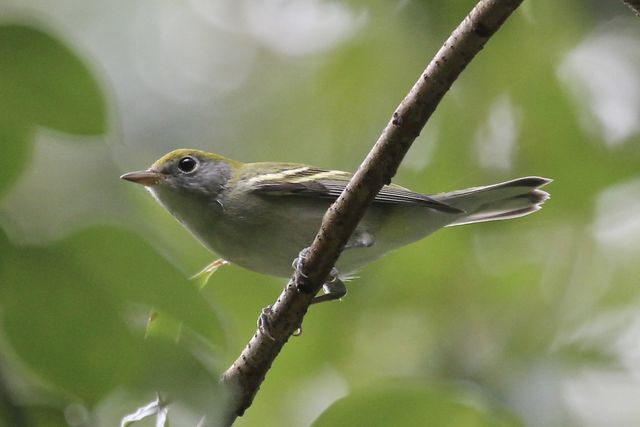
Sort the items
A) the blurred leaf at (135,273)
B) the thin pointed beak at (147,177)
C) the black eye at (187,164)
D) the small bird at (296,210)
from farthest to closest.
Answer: the black eye at (187,164) → the thin pointed beak at (147,177) → the small bird at (296,210) → the blurred leaf at (135,273)

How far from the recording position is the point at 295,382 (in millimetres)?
2789

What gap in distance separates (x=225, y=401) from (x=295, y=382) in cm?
199

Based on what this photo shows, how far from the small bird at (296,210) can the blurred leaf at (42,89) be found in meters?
2.35

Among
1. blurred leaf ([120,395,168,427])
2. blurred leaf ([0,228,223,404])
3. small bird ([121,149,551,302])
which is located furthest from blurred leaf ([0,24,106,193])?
small bird ([121,149,551,302])

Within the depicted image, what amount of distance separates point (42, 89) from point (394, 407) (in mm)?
596

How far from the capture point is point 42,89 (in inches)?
28.6

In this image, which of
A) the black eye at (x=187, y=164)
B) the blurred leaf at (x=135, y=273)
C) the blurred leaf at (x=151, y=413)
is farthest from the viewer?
the black eye at (x=187, y=164)

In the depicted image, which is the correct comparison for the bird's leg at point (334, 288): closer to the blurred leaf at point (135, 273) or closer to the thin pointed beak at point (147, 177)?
the thin pointed beak at point (147, 177)

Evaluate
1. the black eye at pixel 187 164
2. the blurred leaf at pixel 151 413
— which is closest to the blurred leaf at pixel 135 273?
the blurred leaf at pixel 151 413

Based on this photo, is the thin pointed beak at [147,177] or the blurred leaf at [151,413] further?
the thin pointed beak at [147,177]

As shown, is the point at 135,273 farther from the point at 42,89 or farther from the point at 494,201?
the point at 494,201

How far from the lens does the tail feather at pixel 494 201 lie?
3.28m

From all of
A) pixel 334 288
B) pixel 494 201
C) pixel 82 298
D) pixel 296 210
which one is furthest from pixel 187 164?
pixel 82 298

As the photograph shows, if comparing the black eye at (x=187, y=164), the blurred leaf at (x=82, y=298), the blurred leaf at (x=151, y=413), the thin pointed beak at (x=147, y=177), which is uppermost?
the black eye at (x=187, y=164)
